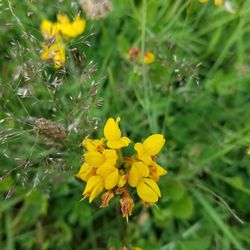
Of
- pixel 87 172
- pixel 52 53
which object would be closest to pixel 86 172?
pixel 87 172

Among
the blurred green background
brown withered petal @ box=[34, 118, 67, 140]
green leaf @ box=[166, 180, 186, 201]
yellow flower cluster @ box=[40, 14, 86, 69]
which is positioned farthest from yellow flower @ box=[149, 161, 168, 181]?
green leaf @ box=[166, 180, 186, 201]

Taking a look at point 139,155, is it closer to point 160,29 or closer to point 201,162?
point 201,162

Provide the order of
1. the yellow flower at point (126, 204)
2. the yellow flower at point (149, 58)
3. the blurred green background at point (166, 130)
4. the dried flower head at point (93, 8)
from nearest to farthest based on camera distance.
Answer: the yellow flower at point (126, 204) < the dried flower head at point (93, 8) < the blurred green background at point (166, 130) < the yellow flower at point (149, 58)

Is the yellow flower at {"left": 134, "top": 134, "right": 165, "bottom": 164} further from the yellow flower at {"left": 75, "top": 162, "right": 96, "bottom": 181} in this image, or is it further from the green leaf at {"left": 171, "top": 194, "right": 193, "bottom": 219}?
the green leaf at {"left": 171, "top": 194, "right": 193, "bottom": 219}

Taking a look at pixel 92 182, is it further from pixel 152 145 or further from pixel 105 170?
pixel 152 145

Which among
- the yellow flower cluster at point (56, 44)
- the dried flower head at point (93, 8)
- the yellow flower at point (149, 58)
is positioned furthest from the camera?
the yellow flower at point (149, 58)

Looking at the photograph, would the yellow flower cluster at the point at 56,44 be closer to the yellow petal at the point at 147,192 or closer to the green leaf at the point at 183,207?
the yellow petal at the point at 147,192

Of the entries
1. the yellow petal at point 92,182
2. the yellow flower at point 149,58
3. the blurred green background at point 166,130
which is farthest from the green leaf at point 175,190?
the yellow petal at point 92,182
